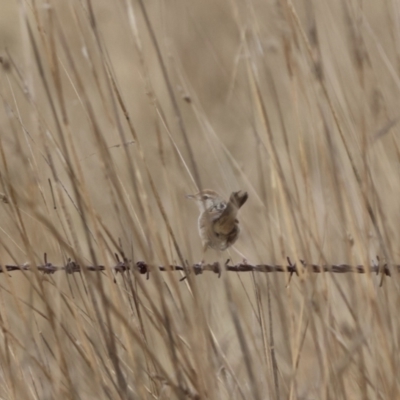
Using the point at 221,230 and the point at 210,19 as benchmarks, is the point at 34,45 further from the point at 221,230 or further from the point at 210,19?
the point at 210,19

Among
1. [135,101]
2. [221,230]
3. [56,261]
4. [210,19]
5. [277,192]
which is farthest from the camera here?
[210,19]

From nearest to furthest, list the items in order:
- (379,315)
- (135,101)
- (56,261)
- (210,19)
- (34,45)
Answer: (34,45)
(379,315)
(56,261)
(135,101)
(210,19)

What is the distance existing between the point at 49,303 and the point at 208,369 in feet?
1.10

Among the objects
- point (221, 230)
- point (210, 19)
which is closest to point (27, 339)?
point (221, 230)

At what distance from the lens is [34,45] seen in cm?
126

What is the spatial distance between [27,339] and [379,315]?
0.70 meters

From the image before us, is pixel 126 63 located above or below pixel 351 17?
above

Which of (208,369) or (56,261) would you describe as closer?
(208,369)

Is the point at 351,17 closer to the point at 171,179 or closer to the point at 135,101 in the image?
the point at 171,179

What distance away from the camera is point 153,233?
1281mm

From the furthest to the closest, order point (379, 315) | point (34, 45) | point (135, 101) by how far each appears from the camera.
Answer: point (135, 101) < point (379, 315) < point (34, 45)

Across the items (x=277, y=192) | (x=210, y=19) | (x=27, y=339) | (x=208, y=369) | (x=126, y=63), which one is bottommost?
(x=208, y=369)

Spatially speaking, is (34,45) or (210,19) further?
(210,19)

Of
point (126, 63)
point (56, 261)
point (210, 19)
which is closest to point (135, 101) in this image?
point (126, 63)
